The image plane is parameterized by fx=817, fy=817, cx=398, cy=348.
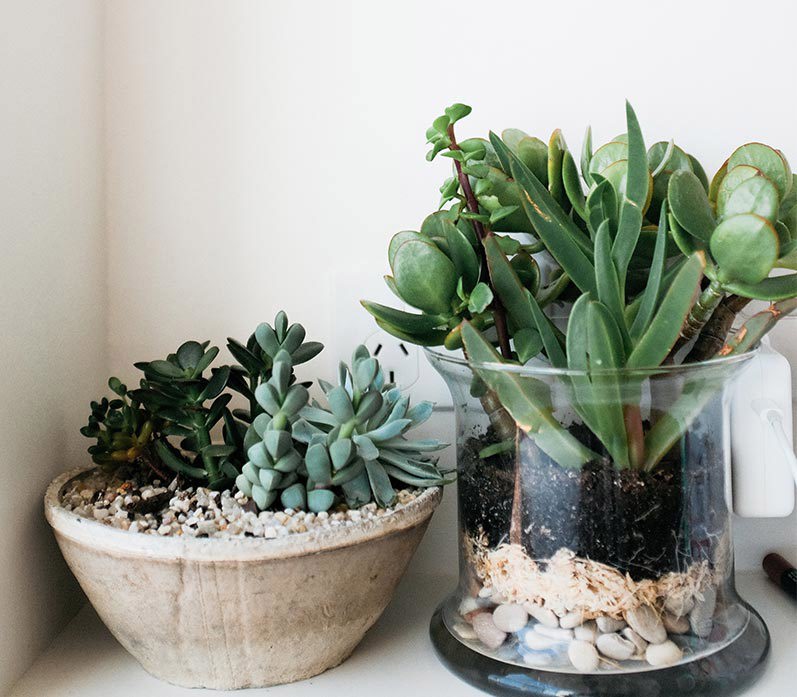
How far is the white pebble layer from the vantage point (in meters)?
0.51

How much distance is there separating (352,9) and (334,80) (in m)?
0.06

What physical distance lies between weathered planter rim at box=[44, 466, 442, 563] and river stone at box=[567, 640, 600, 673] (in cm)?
13

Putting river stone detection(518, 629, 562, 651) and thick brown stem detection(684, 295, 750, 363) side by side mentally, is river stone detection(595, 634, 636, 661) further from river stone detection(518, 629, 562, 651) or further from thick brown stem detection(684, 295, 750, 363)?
thick brown stem detection(684, 295, 750, 363)

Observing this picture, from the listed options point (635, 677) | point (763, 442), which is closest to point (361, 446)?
point (635, 677)

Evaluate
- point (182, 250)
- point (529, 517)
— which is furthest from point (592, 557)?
point (182, 250)

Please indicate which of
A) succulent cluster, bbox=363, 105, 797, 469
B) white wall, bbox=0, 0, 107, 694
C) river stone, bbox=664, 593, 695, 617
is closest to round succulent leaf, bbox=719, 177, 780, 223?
succulent cluster, bbox=363, 105, 797, 469

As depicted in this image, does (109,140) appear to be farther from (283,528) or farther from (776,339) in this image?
(776,339)

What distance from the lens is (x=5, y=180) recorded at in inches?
20.7

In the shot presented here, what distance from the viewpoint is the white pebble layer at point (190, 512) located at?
0.51 metres

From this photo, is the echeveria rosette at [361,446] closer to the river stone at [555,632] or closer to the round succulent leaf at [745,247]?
the river stone at [555,632]

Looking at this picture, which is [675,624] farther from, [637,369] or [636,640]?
[637,369]

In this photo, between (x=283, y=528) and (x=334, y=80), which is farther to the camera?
(x=334, y=80)

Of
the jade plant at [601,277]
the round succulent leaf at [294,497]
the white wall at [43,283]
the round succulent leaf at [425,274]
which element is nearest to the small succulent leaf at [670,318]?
the jade plant at [601,277]

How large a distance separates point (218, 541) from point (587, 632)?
0.23m
